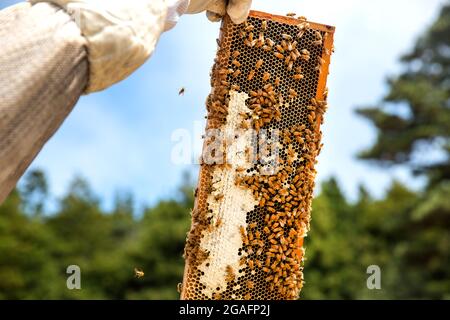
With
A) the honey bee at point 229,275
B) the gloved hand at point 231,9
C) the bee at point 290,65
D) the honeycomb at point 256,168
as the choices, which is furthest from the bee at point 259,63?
the honey bee at point 229,275

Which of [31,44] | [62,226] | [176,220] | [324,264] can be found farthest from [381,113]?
[31,44]

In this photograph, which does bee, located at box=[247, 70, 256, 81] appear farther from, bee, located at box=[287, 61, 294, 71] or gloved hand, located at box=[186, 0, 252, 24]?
gloved hand, located at box=[186, 0, 252, 24]

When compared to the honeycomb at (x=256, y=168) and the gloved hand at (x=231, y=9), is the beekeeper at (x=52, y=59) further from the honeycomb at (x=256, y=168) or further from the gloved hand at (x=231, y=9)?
the honeycomb at (x=256, y=168)

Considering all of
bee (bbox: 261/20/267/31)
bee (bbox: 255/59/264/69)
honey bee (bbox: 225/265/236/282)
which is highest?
bee (bbox: 261/20/267/31)

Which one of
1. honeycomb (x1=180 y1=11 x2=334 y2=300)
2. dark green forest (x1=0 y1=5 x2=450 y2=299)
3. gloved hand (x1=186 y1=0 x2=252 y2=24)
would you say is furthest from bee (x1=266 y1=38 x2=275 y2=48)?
dark green forest (x1=0 y1=5 x2=450 y2=299)

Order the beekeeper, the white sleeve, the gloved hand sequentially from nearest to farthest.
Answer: the beekeeper < the white sleeve < the gloved hand
